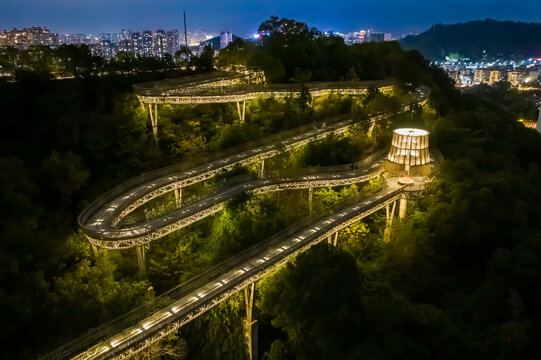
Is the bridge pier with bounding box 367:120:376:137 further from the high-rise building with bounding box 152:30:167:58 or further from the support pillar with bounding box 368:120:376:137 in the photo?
the high-rise building with bounding box 152:30:167:58

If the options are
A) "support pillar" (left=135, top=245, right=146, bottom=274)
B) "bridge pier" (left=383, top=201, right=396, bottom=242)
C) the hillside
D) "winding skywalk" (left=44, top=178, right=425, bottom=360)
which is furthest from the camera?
the hillside

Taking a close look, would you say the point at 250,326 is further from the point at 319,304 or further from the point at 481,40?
the point at 481,40

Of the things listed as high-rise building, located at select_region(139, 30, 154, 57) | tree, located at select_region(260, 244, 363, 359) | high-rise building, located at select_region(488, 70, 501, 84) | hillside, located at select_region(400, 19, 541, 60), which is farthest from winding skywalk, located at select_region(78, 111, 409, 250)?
hillside, located at select_region(400, 19, 541, 60)

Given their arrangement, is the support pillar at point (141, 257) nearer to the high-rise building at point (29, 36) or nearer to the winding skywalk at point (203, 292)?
the winding skywalk at point (203, 292)

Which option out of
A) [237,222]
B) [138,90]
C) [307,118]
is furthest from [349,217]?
[138,90]

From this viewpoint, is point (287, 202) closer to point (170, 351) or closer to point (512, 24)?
point (170, 351)

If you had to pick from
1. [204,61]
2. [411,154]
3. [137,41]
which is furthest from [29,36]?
[411,154]
